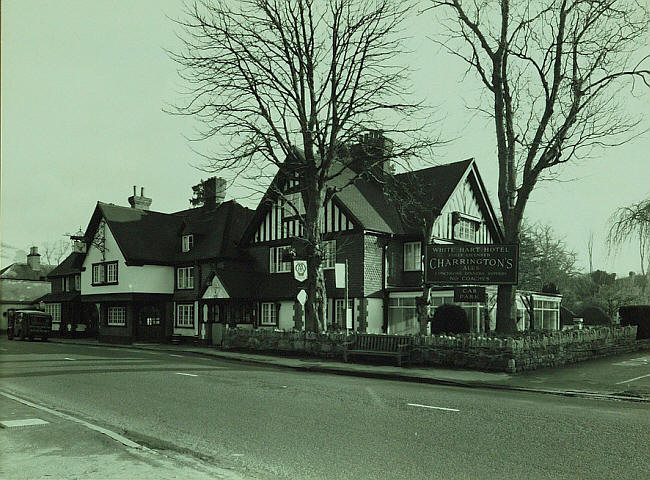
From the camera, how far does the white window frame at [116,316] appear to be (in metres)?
44.0

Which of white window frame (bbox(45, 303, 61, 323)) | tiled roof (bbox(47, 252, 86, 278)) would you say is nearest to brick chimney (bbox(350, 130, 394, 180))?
tiled roof (bbox(47, 252, 86, 278))

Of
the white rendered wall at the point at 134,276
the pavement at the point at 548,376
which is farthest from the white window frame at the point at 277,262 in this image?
the pavement at the point at 548,376

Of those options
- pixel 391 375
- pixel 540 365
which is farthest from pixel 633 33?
pixel 391 375

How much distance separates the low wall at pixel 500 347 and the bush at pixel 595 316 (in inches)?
735

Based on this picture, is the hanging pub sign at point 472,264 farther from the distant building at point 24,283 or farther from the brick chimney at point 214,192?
the distant building at point 24,283

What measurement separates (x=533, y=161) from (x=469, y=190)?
39.8 feet

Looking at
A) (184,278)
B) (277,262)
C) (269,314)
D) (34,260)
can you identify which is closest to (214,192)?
(184,278)

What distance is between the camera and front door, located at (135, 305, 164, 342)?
42844mm

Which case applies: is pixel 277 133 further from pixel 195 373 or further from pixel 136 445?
pixel 136 445

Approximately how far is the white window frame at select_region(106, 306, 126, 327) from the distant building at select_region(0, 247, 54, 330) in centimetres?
2629

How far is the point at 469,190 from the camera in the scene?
119 feet

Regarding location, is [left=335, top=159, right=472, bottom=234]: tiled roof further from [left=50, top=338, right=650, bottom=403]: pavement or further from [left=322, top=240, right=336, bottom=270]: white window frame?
[left=50, top=338, right=650, bottom=403]: pavement

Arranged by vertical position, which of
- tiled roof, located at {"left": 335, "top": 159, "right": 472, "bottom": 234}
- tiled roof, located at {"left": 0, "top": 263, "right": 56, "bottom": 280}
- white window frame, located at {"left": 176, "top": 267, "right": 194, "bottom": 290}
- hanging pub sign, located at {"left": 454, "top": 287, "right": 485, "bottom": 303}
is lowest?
hanging pub sign, located at {"left": 454, "top": 287, "right": 485, "bottom": 303}

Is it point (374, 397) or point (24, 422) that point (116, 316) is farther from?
point (24, 422)
